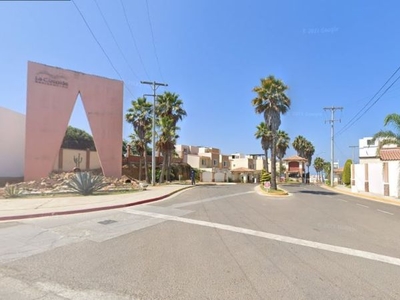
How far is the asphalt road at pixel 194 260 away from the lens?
438cm

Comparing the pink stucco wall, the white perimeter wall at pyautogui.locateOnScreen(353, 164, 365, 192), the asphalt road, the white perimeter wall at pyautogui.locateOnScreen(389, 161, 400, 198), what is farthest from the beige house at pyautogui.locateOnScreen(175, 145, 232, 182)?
the asphalt road

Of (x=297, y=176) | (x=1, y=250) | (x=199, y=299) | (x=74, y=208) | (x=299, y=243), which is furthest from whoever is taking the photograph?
(x=297, y=176)

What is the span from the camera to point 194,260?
5812 mm

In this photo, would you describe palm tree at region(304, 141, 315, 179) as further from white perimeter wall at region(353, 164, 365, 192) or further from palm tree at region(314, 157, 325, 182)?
white perimeter wall at region(353, 164, 365, 192)

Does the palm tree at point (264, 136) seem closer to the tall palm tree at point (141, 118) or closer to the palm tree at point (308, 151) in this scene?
the tall palm tree at point (141, 118)

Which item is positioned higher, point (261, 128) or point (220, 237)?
point (261, 128)

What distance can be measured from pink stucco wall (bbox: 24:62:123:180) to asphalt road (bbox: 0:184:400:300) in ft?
56.5

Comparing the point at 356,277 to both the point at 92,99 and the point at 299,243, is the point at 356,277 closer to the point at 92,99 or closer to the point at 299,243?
the point at 299,243

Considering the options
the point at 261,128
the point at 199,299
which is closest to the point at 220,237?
the point at 199,299

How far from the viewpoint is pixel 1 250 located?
6332mm

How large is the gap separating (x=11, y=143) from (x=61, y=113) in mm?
7893

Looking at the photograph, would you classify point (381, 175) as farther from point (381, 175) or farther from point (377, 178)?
point (377, 178)

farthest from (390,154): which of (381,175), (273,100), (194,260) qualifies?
(194,260)

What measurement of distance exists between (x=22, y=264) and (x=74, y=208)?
7.08 meters
